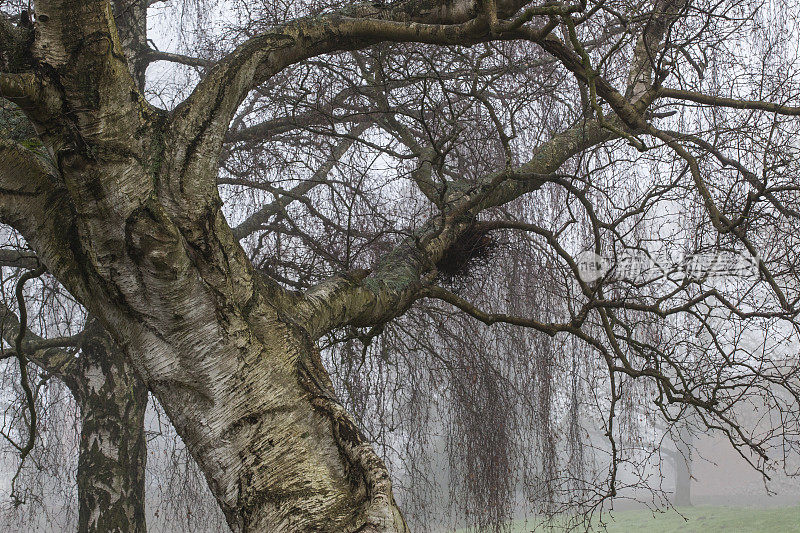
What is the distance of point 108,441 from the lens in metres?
4.04

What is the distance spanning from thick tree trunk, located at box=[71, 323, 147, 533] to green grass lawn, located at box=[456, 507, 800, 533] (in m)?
8.65

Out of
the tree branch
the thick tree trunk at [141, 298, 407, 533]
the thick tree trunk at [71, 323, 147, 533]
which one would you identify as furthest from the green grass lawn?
the thick tree trunk at [141, 298, 407, 533]

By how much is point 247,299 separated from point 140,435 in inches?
111

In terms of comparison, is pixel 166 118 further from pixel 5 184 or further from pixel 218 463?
pixel 218 463

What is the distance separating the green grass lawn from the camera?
39.5ft

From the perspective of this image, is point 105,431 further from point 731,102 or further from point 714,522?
point 714,522

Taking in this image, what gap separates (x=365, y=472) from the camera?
5.43 ft

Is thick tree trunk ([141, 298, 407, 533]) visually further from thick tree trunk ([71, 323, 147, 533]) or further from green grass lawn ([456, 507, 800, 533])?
green grass lawn ([456, 507, 800, 533])

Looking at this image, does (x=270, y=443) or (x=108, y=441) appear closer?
(x=270, y=443)

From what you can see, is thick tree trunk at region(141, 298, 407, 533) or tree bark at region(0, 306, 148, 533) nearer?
thick tree trunk at region(141, 298, 407, 533)

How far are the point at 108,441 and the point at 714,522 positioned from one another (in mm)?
13705

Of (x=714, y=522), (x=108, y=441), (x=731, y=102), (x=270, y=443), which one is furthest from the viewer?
(x=714, y=522)

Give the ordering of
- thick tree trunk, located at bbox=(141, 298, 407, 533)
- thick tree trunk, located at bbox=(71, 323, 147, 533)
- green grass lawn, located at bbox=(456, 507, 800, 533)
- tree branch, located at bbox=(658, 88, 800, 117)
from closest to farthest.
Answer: thick tree trunk, located at bbox=(141, 298, 407, 533)
tree branch, located at bbox=(658, 88, 800, 117)
thick tree trunk, located at bbox=(71, 323, 147, 533)
green grass lawn, located at bbox=(456, 507, 800, 533)

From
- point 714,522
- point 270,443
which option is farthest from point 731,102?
point 714,522
